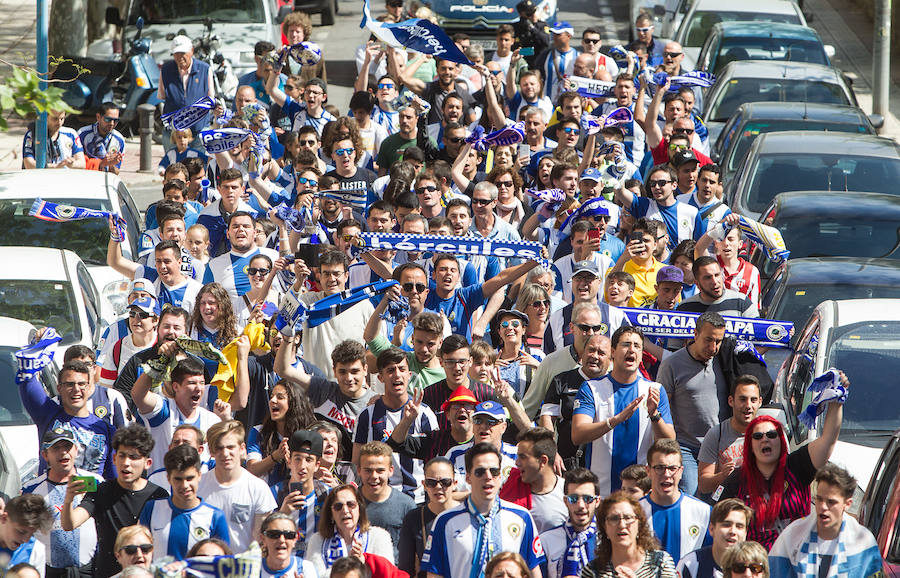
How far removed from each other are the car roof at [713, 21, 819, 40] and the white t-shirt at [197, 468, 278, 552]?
1317 centimetres

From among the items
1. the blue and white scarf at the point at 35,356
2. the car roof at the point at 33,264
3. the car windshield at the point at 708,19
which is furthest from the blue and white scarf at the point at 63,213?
the car windshield at the point at 708,19

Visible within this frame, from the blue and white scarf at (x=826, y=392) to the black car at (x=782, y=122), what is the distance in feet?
24.3

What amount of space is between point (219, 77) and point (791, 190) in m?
8.30

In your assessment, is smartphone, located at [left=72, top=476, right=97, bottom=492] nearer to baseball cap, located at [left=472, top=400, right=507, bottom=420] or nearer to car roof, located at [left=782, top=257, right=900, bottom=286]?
baseball cap, located at [left=472, top=400, right=507, bottom=420]

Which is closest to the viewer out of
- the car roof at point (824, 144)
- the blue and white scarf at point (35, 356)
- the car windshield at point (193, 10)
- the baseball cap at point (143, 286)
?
the blue and white scarf at point (35, 356)

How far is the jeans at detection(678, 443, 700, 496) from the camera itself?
9.20 metres

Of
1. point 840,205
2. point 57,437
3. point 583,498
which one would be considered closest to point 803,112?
point 840,205

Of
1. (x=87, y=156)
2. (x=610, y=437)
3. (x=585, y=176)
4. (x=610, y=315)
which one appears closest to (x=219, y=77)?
(x=87, y=156)

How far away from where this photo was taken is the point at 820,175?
46.7ft

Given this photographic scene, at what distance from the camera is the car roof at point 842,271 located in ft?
35.7

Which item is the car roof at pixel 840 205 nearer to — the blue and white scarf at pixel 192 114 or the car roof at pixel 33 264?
the blue and white scarf at pixel 192 114

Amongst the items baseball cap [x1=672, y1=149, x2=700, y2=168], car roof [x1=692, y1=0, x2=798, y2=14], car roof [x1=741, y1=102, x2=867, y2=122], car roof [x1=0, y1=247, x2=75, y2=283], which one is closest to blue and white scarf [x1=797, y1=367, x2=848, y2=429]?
baseball cap [x1=672, y1=149, x2=700, y2=168]

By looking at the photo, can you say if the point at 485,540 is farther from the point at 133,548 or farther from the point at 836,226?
the point at 836,226

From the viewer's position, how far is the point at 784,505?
27.2 feet
